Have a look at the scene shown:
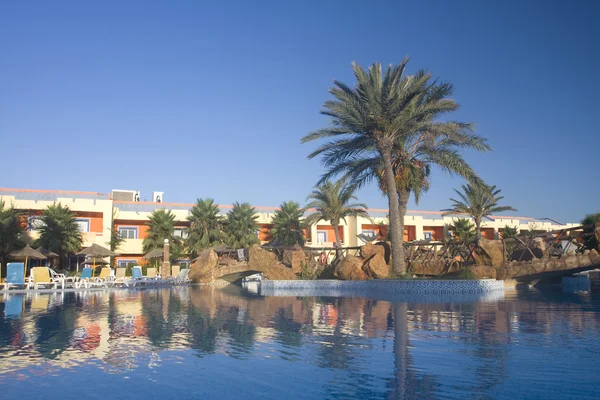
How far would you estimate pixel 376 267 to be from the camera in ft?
63.0

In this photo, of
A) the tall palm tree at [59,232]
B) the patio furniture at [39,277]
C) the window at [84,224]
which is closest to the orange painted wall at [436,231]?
the window at [84,224]

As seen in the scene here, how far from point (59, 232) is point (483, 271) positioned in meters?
25.5

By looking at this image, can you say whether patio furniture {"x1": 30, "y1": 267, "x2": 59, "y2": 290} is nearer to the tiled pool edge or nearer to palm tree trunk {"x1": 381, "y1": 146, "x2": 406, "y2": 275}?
the tiled pool edge

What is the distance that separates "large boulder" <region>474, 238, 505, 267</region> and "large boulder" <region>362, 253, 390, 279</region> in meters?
3.82

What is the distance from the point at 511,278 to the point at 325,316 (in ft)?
38.9

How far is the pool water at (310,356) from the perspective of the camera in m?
4.68

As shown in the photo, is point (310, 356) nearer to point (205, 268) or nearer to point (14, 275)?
point (14, 275)

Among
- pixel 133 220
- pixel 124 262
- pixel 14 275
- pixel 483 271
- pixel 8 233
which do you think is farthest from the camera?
pixel 133 220

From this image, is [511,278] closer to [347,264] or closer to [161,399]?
[347,264]

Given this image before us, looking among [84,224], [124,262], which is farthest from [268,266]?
[84,224]

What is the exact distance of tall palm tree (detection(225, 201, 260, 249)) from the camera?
1423 inches

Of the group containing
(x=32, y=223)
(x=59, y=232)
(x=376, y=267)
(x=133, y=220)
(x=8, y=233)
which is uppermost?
(x=133, y=220)

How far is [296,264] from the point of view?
22484 mm

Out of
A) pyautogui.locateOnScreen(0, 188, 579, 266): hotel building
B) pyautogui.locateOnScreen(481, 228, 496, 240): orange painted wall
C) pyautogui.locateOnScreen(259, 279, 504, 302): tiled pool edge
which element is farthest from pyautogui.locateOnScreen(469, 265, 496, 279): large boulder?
pyautogui.locateOnScreen(481, 228, 496, 240): orange painted wall
